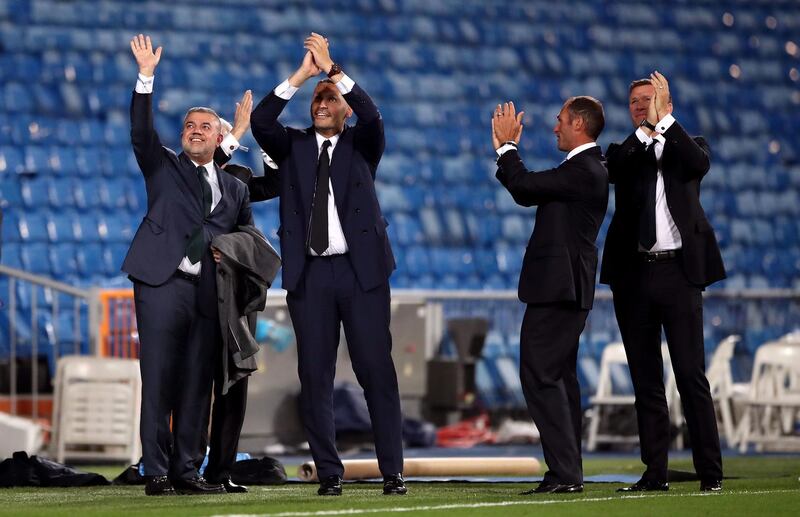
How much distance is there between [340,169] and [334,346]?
1.94ft

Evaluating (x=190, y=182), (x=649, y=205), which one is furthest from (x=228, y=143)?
(x=649, y=205)

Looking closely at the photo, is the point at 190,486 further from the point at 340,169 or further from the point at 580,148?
the point at 580,148

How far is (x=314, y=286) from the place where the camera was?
4.72 meters

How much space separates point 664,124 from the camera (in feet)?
15.8

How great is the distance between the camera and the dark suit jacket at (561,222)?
15.5 feet

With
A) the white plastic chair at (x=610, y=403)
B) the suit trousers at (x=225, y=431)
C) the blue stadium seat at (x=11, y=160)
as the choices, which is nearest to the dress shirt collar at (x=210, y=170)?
the suit trousers at (x=225, y=431)

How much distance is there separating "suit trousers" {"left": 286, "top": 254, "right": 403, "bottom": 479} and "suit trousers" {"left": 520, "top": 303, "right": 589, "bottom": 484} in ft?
1.53

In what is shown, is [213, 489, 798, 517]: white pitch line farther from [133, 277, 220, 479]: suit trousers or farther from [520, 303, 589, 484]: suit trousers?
[133, 277, 220, 479]: suit trousers

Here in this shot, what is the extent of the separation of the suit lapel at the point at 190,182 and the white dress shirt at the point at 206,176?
50mm

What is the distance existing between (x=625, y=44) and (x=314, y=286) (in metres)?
9.21

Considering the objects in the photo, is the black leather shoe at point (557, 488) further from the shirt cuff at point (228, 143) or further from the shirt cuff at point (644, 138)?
the shirt cuff at point (228, 143)

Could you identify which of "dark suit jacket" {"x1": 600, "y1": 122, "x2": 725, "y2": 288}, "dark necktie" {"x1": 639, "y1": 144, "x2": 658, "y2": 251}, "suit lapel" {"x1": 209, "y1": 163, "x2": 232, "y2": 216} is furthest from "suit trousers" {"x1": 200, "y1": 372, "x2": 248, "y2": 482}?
"dark necktie" {"x1": 639, "y1": 144, "x2": 658, "y2": 251}

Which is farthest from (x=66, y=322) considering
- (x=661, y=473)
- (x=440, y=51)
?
(x=661, y=473)

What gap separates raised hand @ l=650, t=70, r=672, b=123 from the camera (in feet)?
15.8
